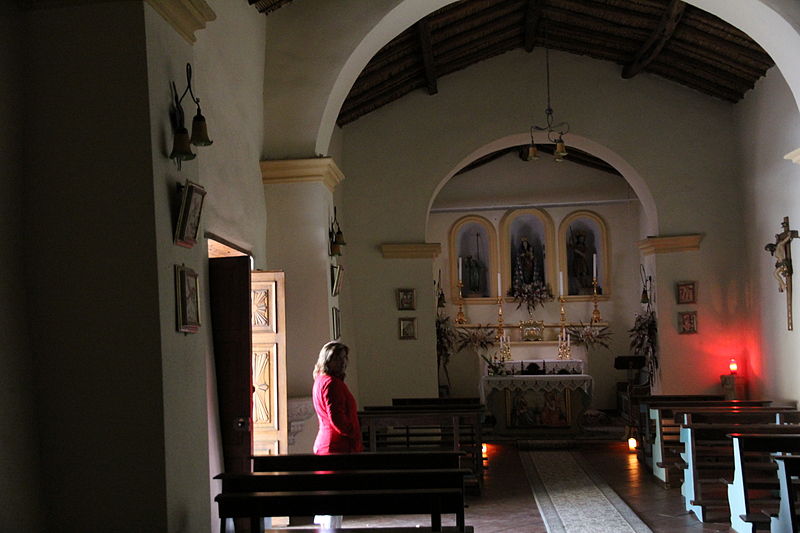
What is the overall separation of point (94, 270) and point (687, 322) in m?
9.79

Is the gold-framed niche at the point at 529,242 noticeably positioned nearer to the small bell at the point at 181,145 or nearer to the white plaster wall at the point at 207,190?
the white plaster wall at the point at 207,190

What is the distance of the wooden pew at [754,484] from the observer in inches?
243

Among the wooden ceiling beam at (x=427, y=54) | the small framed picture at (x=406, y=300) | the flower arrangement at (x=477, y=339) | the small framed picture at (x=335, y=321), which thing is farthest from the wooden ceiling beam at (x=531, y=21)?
the flower arrangement at (x=477, y=339)

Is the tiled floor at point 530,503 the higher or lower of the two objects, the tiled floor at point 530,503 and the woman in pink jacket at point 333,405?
the lower

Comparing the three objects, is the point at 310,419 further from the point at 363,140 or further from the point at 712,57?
the point at 712,57

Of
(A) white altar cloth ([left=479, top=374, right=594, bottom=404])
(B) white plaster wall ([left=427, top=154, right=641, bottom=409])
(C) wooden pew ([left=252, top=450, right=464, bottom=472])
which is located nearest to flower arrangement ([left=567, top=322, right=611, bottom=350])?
(B) white plaster wall ([left=427, top=154, right=641, bottom=409])

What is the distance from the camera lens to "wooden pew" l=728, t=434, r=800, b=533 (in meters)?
6.18

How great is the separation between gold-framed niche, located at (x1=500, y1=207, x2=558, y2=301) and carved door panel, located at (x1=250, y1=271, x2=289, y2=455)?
34.0 ft

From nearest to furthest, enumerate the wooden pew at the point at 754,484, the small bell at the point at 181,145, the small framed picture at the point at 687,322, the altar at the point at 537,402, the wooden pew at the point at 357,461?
the small bell at the point at 181,145
the wooden pew at the point at 357,461
the wooden pew at the point at 754,484
the small framed picture at the point at 687,322
the altar at the point at 537,402

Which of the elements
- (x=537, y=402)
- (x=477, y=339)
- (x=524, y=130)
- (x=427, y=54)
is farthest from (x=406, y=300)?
(x=477, y=339)

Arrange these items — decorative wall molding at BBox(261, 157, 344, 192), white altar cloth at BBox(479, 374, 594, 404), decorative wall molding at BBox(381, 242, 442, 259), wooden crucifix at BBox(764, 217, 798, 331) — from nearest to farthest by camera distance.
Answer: decorative wall molding at BBox(261, 157, 344, 192)
wooden crucifix at BBox(764, 217, 798, 331)
decorative wall molding at BBox(381, 242, 442, 259)
white altar cloth at BBox(479, 374, 594, 404)

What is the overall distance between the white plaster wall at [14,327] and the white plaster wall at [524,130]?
8.45 meters

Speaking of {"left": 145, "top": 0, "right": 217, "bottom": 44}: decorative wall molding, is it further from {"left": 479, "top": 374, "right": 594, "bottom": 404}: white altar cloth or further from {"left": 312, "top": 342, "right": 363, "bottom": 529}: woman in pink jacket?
{"left": 479, "top": 374, "right": 594, "bottom": 404}: white altar cloth

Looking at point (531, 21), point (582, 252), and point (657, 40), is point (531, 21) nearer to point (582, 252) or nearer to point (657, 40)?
point (657, 40)
